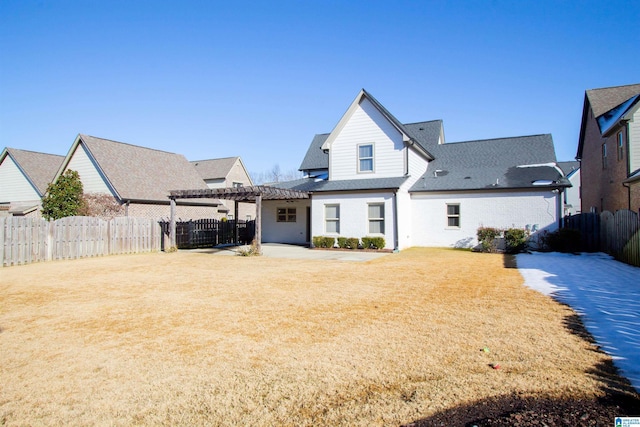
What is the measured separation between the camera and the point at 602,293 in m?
8.47

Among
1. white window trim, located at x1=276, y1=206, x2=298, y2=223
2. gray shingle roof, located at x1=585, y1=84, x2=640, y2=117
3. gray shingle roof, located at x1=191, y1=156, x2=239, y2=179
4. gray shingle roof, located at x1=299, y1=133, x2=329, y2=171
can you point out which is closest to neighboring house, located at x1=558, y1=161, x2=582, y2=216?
gray shingle roof, located at x1=585, y1=84, x2=640, y2=117

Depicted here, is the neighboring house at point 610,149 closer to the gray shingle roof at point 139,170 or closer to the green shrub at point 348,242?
the green shrub at point 348,242

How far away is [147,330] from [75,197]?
2040 centimetres

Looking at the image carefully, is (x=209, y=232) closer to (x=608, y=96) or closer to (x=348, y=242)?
(x=348, y=242)

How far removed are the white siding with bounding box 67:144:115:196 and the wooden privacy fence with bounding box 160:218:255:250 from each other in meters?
5.98

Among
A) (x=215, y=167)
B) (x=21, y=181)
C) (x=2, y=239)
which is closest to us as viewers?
(x=2, y=239)

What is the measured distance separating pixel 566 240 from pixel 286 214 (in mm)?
15462

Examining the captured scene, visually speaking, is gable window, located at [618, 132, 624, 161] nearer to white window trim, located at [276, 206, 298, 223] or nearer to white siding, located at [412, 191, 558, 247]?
white siding, located at [412, 191, 558, 247]

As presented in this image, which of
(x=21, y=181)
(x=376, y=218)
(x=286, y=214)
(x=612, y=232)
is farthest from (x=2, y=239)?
(x=612, y=232)

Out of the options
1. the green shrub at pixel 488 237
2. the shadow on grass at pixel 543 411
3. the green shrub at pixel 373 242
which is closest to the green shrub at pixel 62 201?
the green shrub at pixel 373 242

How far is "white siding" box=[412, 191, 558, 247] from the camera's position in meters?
19.4

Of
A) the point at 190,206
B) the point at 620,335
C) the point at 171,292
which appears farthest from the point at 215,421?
the point at 190,206

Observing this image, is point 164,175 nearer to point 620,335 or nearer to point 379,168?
point 379,168

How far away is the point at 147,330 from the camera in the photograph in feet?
20.4
